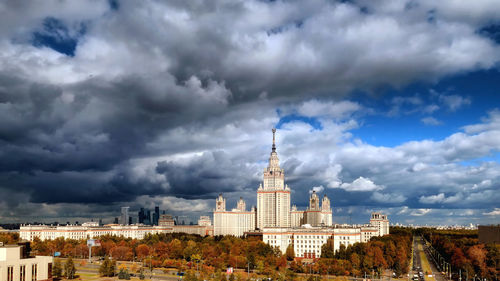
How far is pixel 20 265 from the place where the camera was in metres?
113

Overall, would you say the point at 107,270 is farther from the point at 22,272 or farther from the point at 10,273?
the point at 10,273

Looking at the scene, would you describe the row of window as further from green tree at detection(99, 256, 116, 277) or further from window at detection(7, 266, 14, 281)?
green tree at detection(99, 256, 116, 277)

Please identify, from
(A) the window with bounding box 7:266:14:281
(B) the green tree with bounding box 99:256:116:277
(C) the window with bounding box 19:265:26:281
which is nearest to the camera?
(A) the window with bounding box 7:266:14:281

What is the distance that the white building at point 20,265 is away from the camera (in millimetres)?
Answer: 109938

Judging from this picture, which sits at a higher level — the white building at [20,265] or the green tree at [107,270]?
the white building at [20,265]

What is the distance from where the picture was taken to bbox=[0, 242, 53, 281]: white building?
10994cm

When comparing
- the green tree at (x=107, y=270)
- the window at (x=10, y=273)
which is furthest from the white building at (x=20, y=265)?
the green tree at (x=107, y=270)

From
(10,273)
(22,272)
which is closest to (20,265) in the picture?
(22,272)

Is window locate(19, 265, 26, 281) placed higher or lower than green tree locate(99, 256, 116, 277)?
higher

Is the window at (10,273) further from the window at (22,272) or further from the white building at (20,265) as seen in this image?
the window at (22,272)

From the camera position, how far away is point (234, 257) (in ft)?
620

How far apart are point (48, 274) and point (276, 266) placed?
288 feet

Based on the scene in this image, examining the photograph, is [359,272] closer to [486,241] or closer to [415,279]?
[415,279]

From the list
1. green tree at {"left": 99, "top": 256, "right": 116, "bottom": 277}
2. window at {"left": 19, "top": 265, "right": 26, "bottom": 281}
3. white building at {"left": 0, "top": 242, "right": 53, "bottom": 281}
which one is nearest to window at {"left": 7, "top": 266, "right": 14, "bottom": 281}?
white building at {"left": 0, "top": 242, "right": 53, "bottom": 281}
